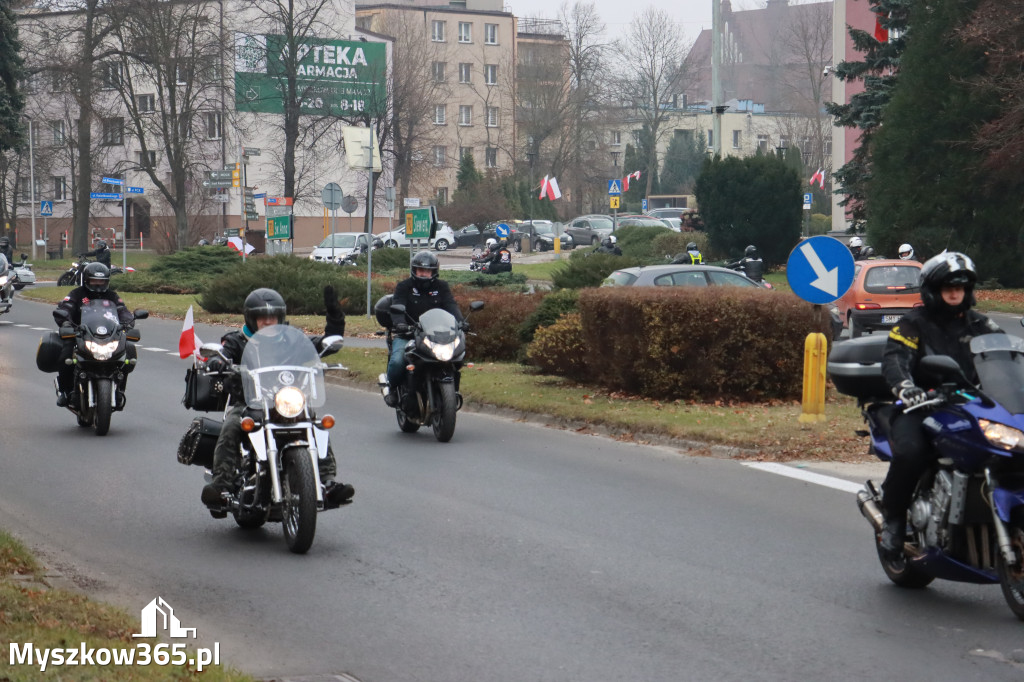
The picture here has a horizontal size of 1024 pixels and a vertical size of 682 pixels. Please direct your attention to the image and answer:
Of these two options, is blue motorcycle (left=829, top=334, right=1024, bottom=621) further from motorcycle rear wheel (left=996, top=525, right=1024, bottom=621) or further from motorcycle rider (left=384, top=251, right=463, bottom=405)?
motorcycle rider (left=384, top=251, right=463, bottom=405)

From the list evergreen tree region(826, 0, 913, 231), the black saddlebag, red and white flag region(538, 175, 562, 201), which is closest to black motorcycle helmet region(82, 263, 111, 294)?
the black saddlebag

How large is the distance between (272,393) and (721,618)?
9.54 feet

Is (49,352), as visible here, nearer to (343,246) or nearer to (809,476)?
(809,476)

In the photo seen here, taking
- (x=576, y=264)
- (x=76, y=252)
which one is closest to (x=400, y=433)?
(x=576, y=264)

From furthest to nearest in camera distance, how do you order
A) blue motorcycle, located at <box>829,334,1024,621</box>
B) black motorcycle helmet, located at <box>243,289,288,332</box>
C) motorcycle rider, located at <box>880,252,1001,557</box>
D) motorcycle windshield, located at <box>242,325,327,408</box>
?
black motorcycle helmet, located at <box>243,289,288,332</box>, motorcycle windshield, located at <box>242,325,327,408</box>, motorcycle rider, located at <box>880,252,1001,557</box>, blue motorcycle, located at <box>829,334,1024,621</box>

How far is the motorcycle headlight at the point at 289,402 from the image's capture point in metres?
8.15

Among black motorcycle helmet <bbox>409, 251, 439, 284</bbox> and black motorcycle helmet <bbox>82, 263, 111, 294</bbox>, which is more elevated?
black motorcycle helmet <bbox>409, 251, 439, 284</bbox>

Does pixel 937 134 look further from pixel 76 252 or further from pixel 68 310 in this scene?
pixel 76 252

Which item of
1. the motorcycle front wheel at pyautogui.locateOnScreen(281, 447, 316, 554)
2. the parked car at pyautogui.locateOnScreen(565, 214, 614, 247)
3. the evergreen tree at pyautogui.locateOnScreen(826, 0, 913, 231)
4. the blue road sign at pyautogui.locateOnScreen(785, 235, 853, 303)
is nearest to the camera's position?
the motorcycle front wheel at pyautogui.locateOnScreen(281, 447, 316, 554)

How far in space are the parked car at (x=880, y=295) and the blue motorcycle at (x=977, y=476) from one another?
744 inches

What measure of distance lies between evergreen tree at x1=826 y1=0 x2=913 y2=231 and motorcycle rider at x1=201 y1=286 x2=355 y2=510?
38.3m

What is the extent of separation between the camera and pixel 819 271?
43.7 ft

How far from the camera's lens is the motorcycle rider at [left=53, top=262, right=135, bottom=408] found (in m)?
→ 14.4

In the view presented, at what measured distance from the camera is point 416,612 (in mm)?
7051
